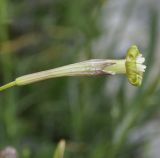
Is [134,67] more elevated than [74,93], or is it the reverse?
[134,67]

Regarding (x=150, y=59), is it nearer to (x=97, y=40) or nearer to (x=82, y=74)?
(x=97, y=40)

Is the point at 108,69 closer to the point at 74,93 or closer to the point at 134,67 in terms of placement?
the point at 134,67

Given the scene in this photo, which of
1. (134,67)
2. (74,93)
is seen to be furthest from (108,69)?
(74,93)

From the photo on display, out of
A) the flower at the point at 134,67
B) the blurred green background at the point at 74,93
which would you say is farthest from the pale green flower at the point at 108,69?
the blurred green background at the point at 74,93

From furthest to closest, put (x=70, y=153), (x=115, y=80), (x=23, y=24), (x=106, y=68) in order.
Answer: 1. (x=23, y=24)
2. (x=115, y=80)
3. (x=70, y=153)
4. (x=106, y=68)

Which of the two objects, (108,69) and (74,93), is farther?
(74,93)

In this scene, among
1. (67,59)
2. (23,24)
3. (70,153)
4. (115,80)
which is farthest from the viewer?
(23,24)

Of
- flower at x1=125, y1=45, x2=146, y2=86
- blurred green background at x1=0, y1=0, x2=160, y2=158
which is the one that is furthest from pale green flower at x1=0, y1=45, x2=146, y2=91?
blurred green background at x1=0, y1=0, x2=160, y2=158

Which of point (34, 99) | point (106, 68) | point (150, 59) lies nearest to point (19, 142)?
point (34, 99)

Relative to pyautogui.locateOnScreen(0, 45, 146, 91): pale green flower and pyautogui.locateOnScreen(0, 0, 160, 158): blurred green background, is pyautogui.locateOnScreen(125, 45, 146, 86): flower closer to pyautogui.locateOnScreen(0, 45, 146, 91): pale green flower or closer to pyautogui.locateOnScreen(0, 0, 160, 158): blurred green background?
pyautogui.locateOnScreen(0, 45, 146, 91): pale green flower
